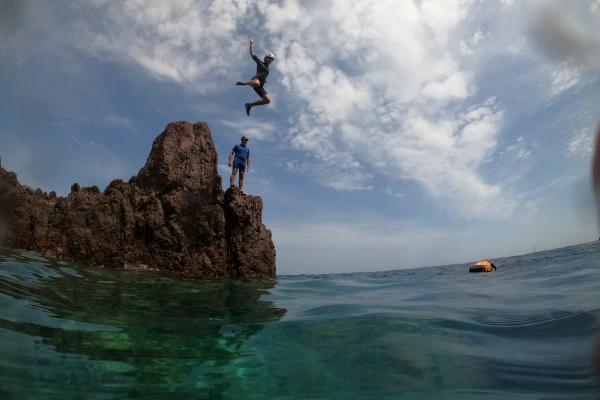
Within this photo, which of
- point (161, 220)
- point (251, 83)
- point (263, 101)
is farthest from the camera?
point (263, 101)

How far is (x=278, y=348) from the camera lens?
3797 mm

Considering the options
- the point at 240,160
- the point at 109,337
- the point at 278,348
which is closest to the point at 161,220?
the point at 240,160

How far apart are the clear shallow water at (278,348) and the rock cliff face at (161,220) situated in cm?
359

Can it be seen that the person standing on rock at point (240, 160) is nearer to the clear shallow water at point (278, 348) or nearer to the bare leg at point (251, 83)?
the bare leg at point (251, 83)

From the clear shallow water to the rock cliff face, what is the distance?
11.8ft

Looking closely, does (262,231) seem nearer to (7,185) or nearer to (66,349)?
(7,185)

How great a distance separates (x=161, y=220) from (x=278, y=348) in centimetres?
797

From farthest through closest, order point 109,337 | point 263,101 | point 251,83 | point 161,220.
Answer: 1. point 263,101
2. point 251,83
3. point 161,220
4. point 109,337

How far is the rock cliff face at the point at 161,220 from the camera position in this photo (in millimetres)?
9320

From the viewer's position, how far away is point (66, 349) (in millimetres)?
3252

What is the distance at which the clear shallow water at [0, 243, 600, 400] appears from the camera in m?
2.79

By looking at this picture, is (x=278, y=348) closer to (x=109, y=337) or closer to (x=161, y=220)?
(x=109, y=337)

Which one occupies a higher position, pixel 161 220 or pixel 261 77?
pixel 261 77

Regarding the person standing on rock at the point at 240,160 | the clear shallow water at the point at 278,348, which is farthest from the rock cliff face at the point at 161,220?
the clear shallow water at the point at 278,348
